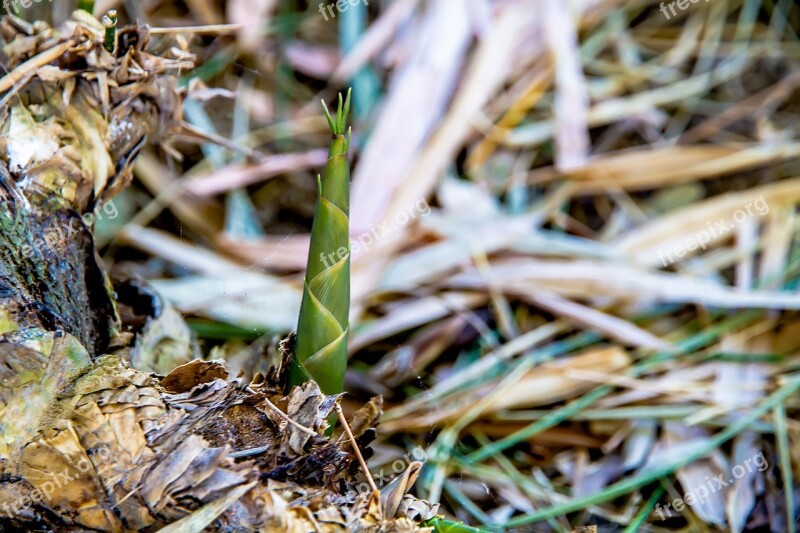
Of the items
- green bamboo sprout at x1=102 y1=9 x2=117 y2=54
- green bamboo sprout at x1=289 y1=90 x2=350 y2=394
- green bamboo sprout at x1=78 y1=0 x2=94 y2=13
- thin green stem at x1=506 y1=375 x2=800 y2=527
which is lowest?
thin green stem at x1=506 y1=375 x2=800 y2=527

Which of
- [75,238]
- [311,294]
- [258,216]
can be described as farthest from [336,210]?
[258,216]

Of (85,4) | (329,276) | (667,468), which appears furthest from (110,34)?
(667,468)

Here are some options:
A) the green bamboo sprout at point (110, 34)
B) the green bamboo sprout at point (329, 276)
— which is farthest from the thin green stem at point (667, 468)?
the green bamboo sprout at point (110, 34)

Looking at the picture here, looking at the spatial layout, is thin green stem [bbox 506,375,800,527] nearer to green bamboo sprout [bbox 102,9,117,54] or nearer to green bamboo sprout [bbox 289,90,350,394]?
green bamboo sprout [bbox 289,90,350,394]

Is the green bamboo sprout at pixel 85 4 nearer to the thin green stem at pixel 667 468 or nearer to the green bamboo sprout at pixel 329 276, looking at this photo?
the green bamboo sprout at pixel 329 276

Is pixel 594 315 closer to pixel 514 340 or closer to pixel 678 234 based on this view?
pixel 514 340

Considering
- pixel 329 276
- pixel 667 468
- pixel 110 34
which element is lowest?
pixel 667 468

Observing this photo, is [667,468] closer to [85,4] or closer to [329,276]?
[329,276]

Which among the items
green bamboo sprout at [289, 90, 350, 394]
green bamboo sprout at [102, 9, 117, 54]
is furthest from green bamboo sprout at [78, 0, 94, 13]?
green bamboo sprout at [289, 90, 350, 394]

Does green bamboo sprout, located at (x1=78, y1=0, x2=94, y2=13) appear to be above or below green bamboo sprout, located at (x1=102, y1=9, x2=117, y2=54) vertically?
above
